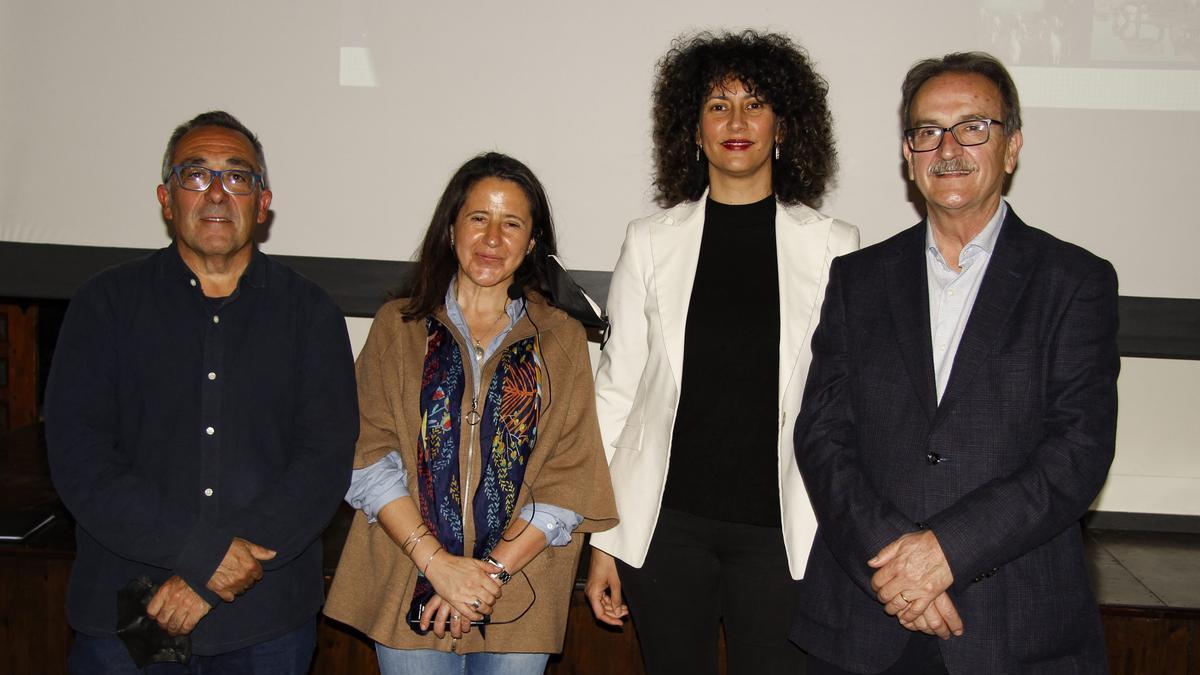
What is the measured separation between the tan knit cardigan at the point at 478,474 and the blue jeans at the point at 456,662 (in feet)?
0.11

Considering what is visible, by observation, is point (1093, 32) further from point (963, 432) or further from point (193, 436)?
point (193, 436)

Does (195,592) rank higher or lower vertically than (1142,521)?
higher

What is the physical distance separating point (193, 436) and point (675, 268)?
41.2 inches

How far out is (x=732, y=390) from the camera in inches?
81.7

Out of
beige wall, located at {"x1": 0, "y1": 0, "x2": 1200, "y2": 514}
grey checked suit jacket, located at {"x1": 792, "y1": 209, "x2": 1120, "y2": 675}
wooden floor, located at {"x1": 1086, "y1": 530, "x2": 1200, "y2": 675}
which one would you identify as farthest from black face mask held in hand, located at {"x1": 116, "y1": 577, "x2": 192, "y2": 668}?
wooden floor, located at {"x1": 1086, "y1": 530, "x2": 1200, "y2": 675}

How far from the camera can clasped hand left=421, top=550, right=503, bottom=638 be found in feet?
6.40

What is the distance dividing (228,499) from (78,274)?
86.0 inches

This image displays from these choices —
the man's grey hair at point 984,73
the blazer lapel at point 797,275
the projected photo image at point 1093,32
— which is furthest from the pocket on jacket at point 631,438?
the projected photo image at point 1093,32

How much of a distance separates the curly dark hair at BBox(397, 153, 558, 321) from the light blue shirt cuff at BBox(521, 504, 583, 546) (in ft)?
1.55

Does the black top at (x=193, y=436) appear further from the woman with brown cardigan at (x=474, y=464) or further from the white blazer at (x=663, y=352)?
the white blazer at (x=663, y=352)

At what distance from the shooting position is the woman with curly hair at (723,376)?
204cm

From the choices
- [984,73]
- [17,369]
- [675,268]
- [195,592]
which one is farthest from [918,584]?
[17,369]

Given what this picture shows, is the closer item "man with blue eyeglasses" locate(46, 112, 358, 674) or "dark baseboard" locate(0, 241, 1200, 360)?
"man with blue eyeglasses" locate(46, 112, 358, 674)

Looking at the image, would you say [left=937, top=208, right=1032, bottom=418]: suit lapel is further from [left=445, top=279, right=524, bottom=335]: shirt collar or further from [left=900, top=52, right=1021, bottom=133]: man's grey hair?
[left=445, top=279, right=524, bottom=335]: shirt collar
